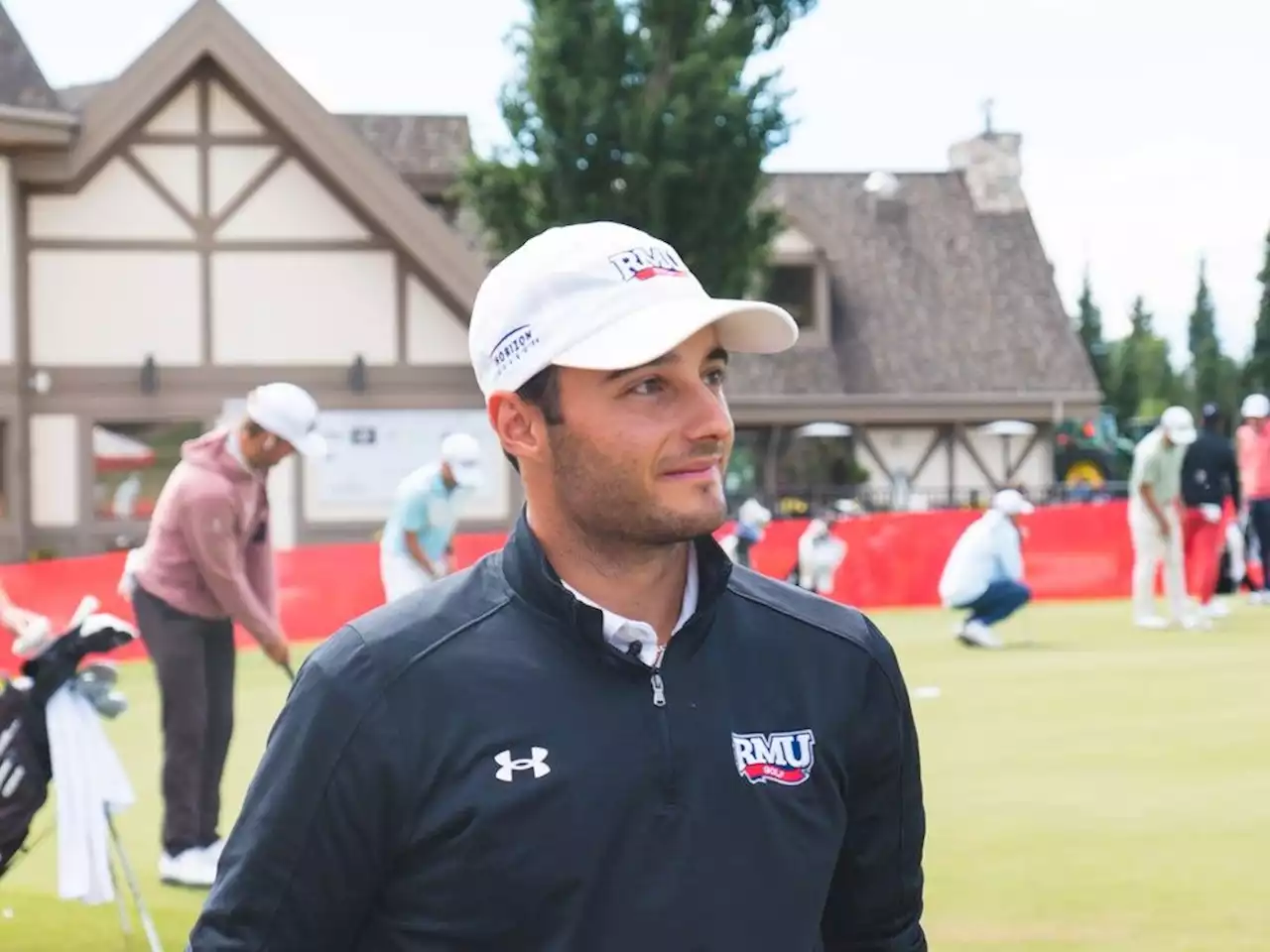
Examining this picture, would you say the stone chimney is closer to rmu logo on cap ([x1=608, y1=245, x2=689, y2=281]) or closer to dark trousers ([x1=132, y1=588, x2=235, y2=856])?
dark trousers ([x1=132, y1=588, x2=235, y2=856])

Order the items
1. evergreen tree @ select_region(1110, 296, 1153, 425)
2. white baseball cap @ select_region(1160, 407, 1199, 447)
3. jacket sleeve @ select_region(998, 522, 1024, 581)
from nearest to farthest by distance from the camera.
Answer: white baseball cap @ select_region(1160, 407, 1199, 447) < jacket sleeve @ select_region(998, 522, 1024, 581) < evergreen tree @ select_region(1110, 296, 1153, 425)

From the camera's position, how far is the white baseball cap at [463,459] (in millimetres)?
10961

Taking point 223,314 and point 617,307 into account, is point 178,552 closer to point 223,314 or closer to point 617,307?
point 617,307

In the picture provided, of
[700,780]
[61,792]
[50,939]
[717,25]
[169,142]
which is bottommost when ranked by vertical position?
[50,939]

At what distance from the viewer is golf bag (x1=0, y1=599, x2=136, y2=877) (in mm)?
5938

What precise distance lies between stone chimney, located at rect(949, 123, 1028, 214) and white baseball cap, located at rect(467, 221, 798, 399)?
3608 cm

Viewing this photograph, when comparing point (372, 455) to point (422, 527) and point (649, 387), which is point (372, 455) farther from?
point (649, 387)

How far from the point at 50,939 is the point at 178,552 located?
4.75 feet

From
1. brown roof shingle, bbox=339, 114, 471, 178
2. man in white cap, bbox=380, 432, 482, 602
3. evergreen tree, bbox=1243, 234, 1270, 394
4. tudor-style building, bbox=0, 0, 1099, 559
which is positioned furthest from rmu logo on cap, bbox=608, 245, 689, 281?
evergreen tree, bbox=1243, 234, 1270, 394

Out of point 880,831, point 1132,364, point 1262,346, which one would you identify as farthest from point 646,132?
point 1132,364

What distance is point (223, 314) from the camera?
24.2m

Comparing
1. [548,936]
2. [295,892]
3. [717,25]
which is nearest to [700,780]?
[548,936]

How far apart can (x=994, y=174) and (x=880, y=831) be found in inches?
1438

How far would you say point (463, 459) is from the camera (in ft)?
36.3
